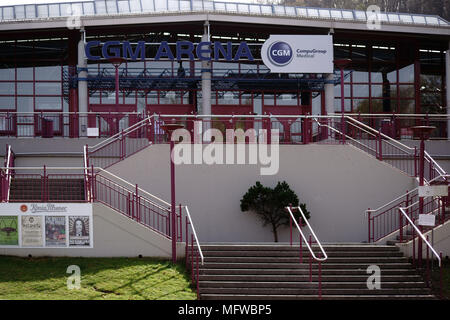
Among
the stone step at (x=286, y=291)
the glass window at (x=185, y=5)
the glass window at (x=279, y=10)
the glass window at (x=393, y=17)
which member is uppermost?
the glass window at (x=185, y=5)

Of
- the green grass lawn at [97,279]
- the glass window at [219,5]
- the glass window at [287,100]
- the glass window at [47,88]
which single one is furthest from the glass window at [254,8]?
the green grass lawn at [97,279]

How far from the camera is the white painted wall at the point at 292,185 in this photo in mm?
18406

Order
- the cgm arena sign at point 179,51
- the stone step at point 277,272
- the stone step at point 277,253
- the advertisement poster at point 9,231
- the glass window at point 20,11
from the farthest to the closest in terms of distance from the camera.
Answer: the glass window at point 20,11, the cgm arena sign at point 179,51, the advertisement poster at point 9,231, the stone step at point 277,253, the stone step at point 277,272

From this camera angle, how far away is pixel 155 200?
18141 millimetres

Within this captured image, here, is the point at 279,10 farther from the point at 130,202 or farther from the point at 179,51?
the point at 130,202

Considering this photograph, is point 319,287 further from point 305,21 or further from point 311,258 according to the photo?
point 305,21

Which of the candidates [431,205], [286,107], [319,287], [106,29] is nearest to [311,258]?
[319,287]

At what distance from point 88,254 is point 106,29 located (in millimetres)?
14228

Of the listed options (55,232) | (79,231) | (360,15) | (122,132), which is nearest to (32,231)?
(55,232)

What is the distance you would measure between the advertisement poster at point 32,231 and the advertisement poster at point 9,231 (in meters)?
0.19

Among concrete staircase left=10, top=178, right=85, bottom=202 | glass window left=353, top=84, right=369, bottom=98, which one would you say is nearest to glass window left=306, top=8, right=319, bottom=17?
glass window left=353, top=84, right=369, bottom=98

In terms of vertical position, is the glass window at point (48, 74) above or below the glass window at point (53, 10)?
below

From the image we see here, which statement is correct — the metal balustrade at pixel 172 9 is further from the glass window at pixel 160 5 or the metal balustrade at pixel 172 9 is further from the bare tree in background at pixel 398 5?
the bare tree in background at pixel 398 5
